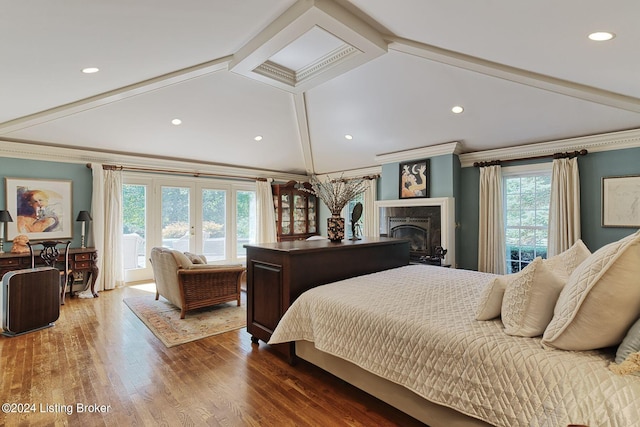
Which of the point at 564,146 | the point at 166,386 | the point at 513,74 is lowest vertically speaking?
the point at 166,386

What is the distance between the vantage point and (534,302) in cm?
151

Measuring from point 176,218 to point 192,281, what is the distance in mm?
2859

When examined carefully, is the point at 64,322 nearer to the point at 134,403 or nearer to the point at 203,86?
the point at 134,403

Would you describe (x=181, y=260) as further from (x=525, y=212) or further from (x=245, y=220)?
(x=525, y=212)

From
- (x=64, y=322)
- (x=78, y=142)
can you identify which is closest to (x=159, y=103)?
(x=78, y=142)

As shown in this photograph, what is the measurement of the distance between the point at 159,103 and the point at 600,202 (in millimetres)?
6093

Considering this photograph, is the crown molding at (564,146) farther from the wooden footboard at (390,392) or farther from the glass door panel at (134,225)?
the glass door panel at (134,225)

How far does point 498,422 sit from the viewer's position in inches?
54.0

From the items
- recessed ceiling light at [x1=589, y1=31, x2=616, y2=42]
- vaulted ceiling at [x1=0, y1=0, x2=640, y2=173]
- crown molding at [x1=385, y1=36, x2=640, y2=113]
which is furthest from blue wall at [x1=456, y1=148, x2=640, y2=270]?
recessed ceiling light at [x1=589, y1=31, x2=616, y2=42]

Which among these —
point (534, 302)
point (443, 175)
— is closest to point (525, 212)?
point (443, 175)

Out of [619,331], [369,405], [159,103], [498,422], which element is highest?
[159,103]

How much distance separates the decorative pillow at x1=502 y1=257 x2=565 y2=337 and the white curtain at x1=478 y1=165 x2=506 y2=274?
384cm

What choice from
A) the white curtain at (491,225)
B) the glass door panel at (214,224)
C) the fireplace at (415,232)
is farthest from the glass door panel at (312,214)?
the white curtain at (491,225)

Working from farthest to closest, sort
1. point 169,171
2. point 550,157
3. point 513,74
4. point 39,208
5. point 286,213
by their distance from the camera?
point 286,213 → point 169,171 → point 39,208 → point 550,157 → point 513,74
